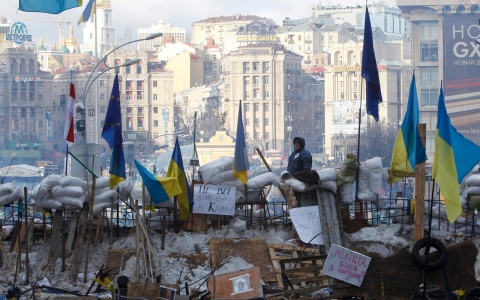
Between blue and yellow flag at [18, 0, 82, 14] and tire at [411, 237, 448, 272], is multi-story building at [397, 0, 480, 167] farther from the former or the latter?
tire at [411, 237, 448, 272]

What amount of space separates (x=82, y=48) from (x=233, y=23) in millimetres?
34363

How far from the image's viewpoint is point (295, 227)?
11367 mm

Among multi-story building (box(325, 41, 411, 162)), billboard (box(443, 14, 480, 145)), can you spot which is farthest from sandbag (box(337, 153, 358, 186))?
multi-story building (box(325, 41, 411, 162))

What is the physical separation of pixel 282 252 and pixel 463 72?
80.7 m

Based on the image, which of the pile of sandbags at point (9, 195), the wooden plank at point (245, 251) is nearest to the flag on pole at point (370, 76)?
the wooden plank at point (245, 251)

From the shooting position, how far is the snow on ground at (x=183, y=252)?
10.8 m

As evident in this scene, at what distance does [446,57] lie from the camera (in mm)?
90750

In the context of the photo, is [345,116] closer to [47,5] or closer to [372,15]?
[372,15]

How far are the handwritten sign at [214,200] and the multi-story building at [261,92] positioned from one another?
108654 mm

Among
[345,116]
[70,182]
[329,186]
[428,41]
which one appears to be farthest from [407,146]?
[345,116]

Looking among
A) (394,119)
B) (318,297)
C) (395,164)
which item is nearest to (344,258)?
(318,297)

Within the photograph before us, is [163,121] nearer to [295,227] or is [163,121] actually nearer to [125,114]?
[125,114]

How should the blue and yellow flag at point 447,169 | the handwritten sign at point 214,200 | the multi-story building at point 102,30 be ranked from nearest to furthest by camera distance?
1. the blue and yellow flag at point 447,169
2. the handwritten sign at point 214,200
3. the multi-story building at point 102,30

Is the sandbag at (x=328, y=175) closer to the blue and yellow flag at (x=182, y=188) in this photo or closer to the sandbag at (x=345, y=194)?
the sandbag at (x=345, y=194)
